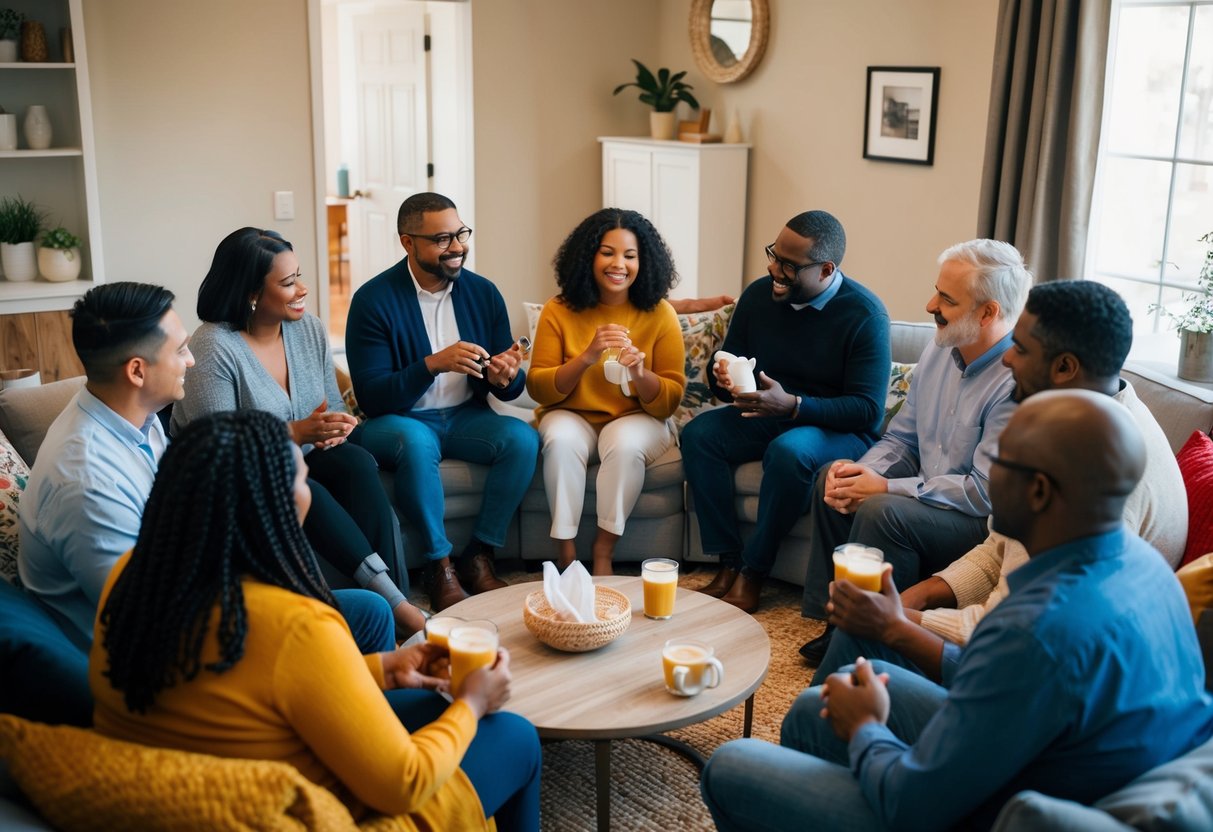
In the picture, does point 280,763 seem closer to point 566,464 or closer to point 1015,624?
point 1015,624

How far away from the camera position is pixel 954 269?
9.32 feet

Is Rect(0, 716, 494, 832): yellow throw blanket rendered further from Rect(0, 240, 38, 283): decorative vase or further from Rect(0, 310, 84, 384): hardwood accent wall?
Rect(0, 240, 38, 283): decorative vase

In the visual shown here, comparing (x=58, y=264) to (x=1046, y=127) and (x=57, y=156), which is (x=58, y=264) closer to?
(x=57, y=156)

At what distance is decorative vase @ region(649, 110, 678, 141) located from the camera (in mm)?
5816

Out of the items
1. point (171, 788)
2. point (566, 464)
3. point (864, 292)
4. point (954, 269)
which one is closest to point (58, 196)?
point (566, 464)

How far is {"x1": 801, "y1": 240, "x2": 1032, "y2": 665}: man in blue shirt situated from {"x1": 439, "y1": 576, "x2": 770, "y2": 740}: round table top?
1.75ft

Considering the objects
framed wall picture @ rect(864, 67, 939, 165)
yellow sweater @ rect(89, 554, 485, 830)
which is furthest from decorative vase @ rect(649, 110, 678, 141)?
yellow sweater @ rect(89, 554, 485, 830)

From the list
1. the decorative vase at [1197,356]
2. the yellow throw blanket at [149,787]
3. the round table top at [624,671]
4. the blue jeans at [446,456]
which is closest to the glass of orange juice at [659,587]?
the round table top at [624,671]

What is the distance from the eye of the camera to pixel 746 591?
3.34 metres

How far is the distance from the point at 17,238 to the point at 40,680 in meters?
3.37

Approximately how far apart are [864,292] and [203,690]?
241 cm

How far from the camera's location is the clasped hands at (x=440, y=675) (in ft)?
5.73

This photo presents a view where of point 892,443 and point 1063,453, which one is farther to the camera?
point 892,443

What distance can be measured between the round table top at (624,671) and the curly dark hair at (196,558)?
793mm
